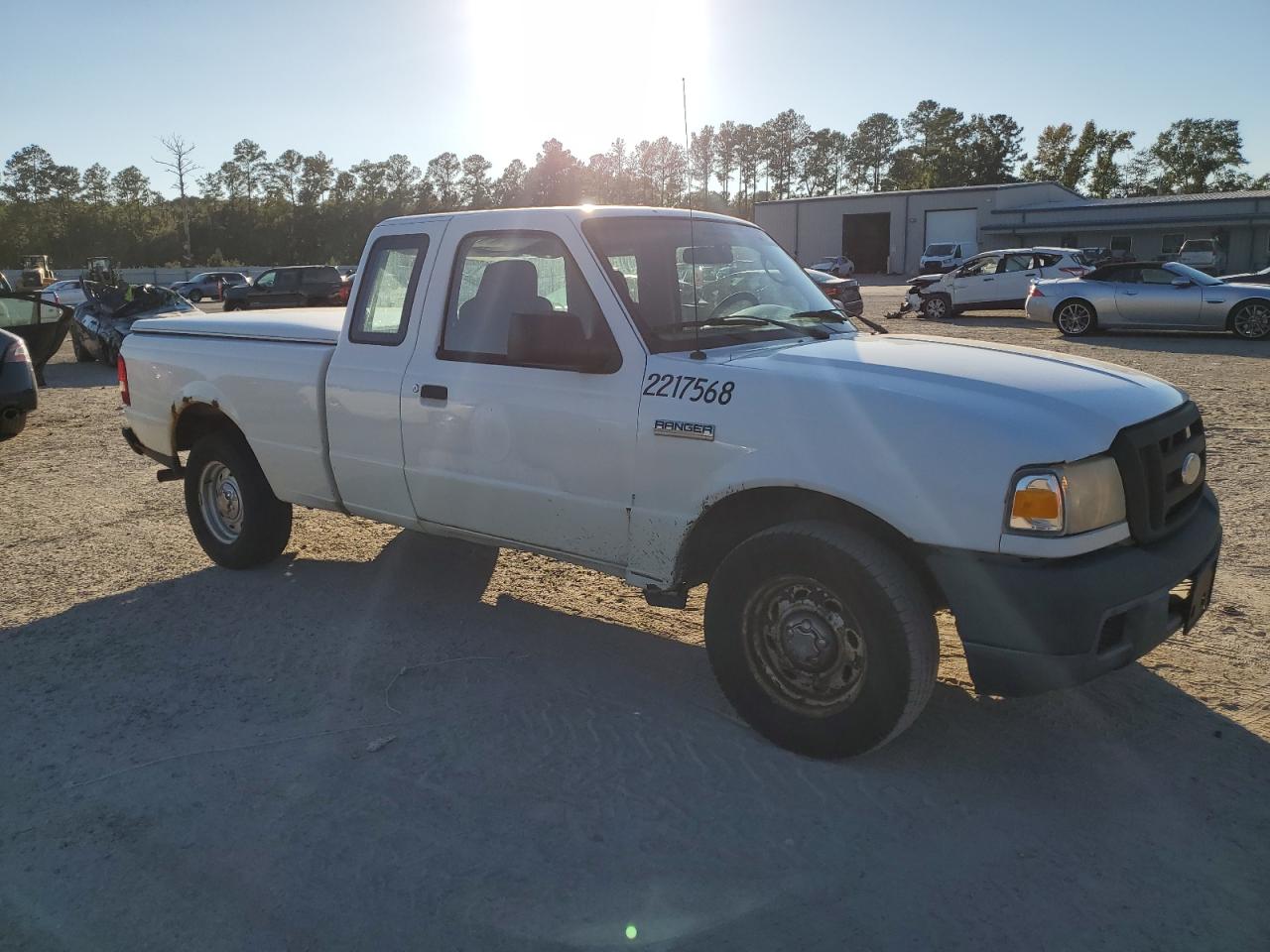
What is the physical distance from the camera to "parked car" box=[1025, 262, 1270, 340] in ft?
58.5

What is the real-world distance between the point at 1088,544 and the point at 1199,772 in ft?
3.49

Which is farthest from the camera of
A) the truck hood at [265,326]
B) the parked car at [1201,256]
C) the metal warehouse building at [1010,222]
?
the metal warehouse building at [1010,222]

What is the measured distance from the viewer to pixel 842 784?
3.52 metres

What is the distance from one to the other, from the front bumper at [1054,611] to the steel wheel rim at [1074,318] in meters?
18.0

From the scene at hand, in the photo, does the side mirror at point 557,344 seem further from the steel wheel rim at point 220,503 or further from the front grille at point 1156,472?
the steel wheel rim at point 220,503

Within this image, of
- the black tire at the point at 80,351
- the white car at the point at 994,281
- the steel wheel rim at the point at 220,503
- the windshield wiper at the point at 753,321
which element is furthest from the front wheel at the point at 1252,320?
the black tire at the point at 80,351

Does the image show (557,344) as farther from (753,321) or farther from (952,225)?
(952,225)

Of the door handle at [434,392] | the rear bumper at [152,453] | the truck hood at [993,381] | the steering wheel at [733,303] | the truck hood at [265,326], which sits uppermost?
the steering wheel at [733,303]

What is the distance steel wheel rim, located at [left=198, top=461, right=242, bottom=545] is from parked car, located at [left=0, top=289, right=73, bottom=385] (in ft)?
24.7

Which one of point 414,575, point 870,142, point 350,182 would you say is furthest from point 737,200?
point 414,575

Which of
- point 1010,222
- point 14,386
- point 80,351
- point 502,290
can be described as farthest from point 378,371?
point 1010,222

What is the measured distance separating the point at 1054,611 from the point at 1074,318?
18643 millimetres

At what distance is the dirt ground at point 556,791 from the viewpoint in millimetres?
2828

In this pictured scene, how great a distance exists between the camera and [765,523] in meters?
3.84
